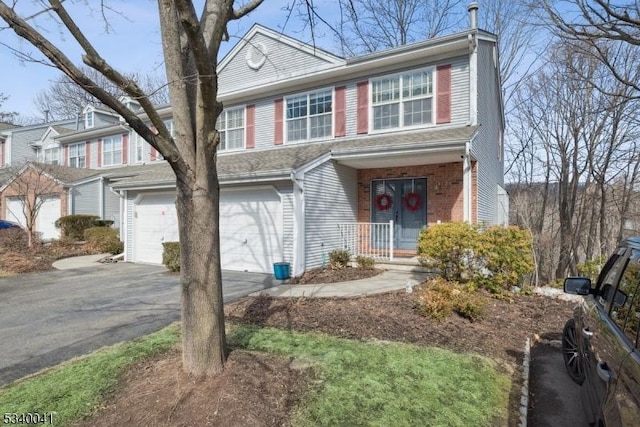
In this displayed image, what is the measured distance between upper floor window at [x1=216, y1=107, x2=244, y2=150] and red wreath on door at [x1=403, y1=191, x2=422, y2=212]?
21.0ft

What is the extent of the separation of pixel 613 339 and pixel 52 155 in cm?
2930

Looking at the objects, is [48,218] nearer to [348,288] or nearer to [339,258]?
[339,258]

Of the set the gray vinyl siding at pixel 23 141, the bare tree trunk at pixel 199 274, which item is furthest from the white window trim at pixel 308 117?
the gray vinyl siding at pixel 23 141

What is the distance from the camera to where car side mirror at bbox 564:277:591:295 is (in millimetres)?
3416

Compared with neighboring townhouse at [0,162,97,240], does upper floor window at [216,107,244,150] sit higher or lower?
higher

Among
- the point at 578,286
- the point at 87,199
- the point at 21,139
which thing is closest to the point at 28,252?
the point at 87,199

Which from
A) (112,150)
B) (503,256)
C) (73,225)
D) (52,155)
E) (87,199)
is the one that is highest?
(52,155)

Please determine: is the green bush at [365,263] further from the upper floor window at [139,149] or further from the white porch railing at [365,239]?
the upper floor window at [139,149]

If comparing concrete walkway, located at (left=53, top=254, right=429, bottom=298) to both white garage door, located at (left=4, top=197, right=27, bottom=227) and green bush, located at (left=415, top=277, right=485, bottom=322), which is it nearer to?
green bush, located at (left=415, top=277, right=485, bottom=322)

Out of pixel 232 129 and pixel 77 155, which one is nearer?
pixel 232 129

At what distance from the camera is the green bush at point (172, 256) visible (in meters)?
10.8

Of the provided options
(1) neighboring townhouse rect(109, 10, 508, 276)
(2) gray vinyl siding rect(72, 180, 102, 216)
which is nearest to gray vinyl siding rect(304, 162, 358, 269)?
(1) neighboring townhouse rect(109, 10, 508, 276)

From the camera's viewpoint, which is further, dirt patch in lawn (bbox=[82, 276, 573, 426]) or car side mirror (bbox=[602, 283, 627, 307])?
dirt patch in lawn (bbox=[82, 276, 573, 426])

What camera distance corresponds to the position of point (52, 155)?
24.4 m
